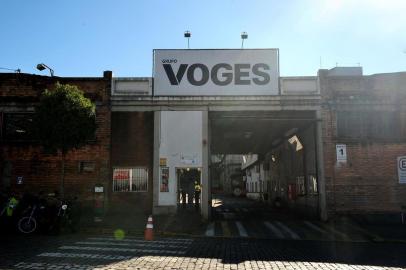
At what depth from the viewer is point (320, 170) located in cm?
2005

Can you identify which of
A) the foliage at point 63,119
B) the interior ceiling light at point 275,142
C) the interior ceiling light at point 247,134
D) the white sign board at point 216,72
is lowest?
the foliage at point 63,119

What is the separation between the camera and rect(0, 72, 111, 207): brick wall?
1950 centimetres

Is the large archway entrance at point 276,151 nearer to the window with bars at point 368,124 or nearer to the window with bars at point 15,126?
the window with bars at point 368,124

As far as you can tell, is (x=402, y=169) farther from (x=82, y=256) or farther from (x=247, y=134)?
(x=82, y=256)

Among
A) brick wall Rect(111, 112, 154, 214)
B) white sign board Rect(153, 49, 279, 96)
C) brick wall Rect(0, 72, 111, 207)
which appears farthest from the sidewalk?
white sign board Rect(153, 49, 279, 96)

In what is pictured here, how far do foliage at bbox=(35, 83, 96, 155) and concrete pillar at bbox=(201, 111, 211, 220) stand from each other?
6170 millimetres

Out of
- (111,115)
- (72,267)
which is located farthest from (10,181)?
(72,267)

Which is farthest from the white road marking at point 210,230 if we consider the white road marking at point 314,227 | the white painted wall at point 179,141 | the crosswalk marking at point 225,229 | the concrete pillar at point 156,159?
the white road marking at point 314,227

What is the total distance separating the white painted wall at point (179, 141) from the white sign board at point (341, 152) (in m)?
6.32

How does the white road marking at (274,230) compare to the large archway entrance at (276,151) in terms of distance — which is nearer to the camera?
the white road marking at (274,230)

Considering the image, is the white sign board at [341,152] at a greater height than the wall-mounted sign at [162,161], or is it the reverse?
the white sign board at [341,152]

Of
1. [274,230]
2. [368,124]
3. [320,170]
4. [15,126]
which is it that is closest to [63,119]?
[15,126]

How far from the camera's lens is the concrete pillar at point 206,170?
19.6 m

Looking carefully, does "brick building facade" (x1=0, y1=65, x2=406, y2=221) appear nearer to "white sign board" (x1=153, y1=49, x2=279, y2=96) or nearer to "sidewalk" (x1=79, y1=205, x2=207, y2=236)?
"white sign board" (x1=153, y1=49, x2=279, y2=96)
